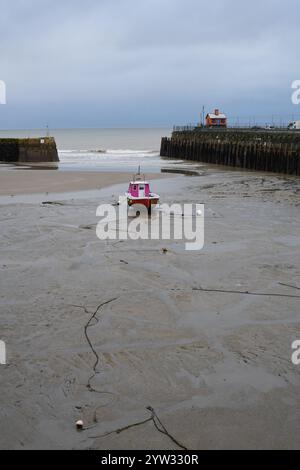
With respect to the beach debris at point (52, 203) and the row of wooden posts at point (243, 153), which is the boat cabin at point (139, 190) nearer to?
the beach debris at point (52, 203)

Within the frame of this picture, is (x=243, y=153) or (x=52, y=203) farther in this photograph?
(x=243, y=153)

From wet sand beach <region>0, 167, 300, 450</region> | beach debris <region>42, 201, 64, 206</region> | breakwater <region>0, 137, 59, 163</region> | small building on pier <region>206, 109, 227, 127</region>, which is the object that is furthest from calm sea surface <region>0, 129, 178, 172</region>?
wet sand beach <region>0, 167, 300, 450</region>

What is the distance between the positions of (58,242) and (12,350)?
6054 mm

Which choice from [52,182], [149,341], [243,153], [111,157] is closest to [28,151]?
[111,157]

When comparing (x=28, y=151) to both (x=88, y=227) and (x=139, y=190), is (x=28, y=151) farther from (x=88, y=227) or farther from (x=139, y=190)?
(x=88, y=227)

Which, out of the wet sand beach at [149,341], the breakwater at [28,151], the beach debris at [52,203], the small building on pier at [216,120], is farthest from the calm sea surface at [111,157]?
the wet sand beach at [149,341]

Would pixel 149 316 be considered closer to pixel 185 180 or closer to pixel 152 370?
pixel 152 370

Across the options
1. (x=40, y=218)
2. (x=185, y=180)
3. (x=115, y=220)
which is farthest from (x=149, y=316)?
(x=185, y=180)

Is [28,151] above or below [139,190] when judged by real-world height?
above

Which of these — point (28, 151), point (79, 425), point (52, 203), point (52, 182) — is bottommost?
point (79, 425)

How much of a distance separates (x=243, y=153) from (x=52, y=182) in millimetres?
17096

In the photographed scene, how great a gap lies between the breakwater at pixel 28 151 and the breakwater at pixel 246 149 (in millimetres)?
13269

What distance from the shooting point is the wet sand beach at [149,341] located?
4645 millimetres

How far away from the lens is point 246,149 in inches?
1459
